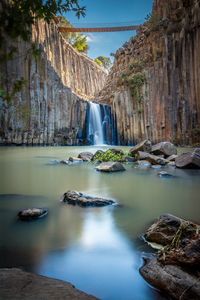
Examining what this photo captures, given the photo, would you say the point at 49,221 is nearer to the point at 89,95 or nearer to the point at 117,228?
the point at 117,228

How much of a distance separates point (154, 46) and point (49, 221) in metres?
29.3

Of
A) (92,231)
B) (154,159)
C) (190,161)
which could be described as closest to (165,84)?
(154,159)

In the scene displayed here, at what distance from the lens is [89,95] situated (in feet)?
184

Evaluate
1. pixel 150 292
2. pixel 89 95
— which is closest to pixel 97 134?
pixel 89 95

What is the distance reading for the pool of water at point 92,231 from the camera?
359 cm

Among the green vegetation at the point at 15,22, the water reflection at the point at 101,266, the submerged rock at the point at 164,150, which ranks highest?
the green vegetation at the point at 15,22

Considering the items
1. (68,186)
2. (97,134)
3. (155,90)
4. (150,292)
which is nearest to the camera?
(150,292)

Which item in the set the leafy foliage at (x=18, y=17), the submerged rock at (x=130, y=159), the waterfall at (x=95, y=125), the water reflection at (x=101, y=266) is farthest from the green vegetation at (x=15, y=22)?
the waterfall at (x=95, y=125)

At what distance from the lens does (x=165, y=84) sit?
94.7 ft

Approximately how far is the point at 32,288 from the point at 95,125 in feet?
98.5

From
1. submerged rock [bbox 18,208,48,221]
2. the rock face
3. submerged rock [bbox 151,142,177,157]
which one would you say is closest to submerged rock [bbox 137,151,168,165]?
submerged rock [bbox 151,142,177,157]

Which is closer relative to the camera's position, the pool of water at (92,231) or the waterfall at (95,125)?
the pool of water at (92,231)

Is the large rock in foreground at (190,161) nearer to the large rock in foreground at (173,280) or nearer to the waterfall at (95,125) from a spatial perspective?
the large rock in foreground at (173,280)

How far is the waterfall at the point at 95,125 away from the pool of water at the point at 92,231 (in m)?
22.1
